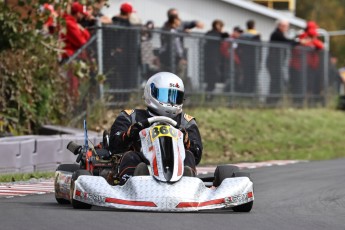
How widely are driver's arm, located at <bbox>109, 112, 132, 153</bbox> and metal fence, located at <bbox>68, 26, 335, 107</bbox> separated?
8710 mm

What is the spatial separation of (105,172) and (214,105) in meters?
12.5

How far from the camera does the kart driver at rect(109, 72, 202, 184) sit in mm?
10430

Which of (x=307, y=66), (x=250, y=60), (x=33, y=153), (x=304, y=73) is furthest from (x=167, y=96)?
(x=307, y=66)

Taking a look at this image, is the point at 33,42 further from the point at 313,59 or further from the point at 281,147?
the point at 313,59

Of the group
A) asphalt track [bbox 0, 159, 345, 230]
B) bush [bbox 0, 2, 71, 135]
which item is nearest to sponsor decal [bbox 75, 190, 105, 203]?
asphalt track [bbox 0, 159, 345, 230]

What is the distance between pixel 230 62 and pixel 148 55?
3180 mm

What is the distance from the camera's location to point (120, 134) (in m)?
10.8

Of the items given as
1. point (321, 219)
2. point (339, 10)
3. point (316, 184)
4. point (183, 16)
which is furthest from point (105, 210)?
point (339, 10)

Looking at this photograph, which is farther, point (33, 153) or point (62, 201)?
point (33, 153)

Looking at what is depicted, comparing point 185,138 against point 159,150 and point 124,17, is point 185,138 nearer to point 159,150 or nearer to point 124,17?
point 159,150

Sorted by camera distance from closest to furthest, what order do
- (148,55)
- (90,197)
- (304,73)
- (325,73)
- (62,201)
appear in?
(90,197) < (62,201) < (148,55) < (304,73) < (325,73)

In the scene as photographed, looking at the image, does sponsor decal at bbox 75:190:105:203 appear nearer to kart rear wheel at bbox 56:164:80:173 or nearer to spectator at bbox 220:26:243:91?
kart rear wheel at bbox 56:164:80:173

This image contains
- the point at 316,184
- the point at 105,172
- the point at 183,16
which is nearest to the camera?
the point at 105,172

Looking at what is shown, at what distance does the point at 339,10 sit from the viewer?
80.4 m
